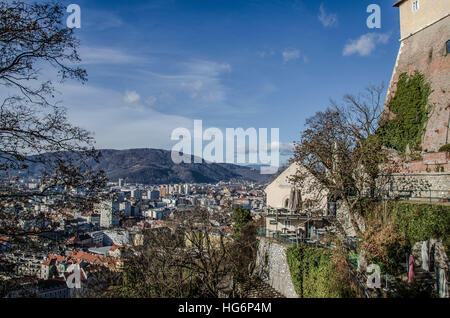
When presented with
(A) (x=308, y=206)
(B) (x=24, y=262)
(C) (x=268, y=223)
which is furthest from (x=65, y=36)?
(C) (x=268, y=223)

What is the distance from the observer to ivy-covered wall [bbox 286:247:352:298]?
406 inches

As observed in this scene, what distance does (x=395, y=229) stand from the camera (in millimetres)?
11703

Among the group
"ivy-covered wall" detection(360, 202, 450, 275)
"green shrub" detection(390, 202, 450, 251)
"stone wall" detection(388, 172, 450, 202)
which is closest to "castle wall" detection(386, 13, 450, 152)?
"stone wall" detection(388, 172, 450, 202)

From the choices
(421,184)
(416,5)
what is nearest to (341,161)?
(421,184)

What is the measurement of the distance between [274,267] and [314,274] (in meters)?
3.63

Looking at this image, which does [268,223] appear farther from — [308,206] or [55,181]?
[55,181]

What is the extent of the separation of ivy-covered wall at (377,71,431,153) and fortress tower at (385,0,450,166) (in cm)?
41

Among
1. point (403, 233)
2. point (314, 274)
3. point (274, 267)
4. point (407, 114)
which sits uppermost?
point (407, 114)

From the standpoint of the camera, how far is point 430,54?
19.7m

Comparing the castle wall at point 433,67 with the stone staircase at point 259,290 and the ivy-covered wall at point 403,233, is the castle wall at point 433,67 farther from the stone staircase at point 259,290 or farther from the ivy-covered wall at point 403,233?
the stone staircase at point 259,290

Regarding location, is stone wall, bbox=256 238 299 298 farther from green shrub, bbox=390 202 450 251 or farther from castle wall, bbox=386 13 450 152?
castle wall, bbox=386 13 450 152

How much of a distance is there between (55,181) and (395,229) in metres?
11.2

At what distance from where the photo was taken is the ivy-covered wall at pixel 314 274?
10305 millimetres

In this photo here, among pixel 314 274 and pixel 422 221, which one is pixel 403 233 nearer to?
pixel 422 221
